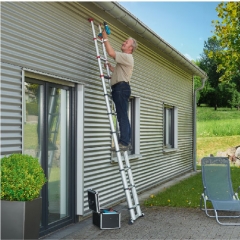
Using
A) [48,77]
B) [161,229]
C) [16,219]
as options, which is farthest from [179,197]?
[16,219]

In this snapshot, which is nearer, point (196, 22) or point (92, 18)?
point (92, 18)

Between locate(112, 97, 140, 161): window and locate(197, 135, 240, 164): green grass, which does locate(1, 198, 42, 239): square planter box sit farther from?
locate(197, 135, 240, 164): green grass

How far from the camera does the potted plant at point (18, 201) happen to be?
477 centimetres

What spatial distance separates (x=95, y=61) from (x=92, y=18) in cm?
74

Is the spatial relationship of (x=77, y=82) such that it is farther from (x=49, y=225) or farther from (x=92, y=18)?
(x=49, y=225)

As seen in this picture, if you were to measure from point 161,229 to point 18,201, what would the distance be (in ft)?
9.11

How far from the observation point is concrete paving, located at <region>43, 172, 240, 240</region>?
21.2 feet

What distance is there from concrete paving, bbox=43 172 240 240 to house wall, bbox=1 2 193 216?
A: 855 mm

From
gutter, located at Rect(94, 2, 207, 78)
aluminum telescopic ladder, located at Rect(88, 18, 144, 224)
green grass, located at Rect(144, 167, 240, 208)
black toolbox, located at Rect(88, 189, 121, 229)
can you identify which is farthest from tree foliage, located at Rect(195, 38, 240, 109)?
black toolbox, located at Rect(88, 189, 121, 229)

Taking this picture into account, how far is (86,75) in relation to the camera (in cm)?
778

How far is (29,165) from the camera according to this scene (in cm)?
498

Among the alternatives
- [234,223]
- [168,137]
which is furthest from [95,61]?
[168,137]

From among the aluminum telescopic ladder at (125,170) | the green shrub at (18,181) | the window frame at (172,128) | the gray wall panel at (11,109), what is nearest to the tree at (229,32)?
the window frame at (172,128)

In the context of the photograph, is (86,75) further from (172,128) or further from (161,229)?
(172,128)
